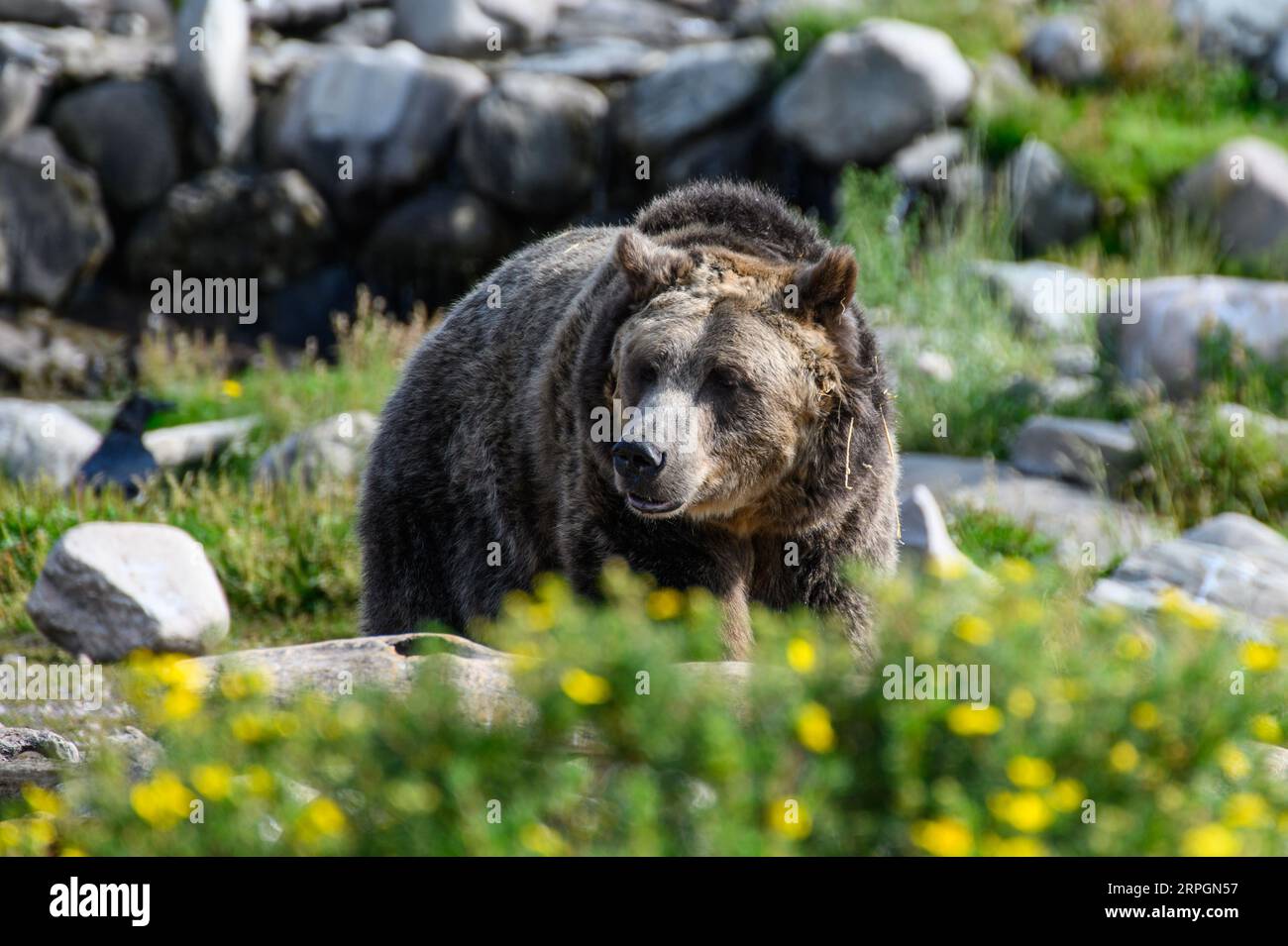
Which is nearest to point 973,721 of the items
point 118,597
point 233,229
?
point 118,597

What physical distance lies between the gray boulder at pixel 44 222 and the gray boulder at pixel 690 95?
17.6 ft

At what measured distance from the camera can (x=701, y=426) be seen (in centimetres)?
486

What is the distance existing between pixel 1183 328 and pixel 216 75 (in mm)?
9799

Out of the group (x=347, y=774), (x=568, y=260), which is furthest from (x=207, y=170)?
(x=347, y=774)

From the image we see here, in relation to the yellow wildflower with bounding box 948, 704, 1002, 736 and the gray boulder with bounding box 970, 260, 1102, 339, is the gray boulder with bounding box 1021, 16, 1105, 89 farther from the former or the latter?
the yellow wildflower with bounding box 948, 704, 1002, 736

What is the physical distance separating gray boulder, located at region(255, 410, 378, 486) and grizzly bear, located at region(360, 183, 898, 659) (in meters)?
3.47

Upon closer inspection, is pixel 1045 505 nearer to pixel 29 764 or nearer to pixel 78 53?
pixel 29 764

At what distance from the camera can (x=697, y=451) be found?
4.80m

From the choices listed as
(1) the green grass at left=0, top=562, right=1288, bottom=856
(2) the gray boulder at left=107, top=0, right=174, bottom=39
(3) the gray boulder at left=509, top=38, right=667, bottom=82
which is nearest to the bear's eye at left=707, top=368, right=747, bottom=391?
(1) the green grass at left=0, top=562, right=1288, bottom=856

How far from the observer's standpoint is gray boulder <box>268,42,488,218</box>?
15.5 meters

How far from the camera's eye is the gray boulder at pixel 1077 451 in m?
9.25
